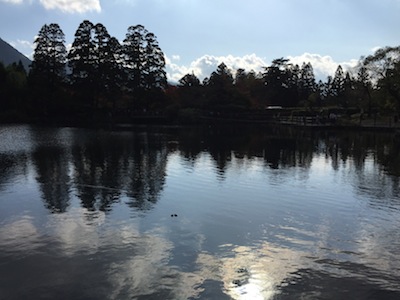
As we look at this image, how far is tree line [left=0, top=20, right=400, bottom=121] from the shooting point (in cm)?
5666

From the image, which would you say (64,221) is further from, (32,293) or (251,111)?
(251,111)

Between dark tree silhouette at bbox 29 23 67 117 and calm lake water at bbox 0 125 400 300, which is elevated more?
dark tree silhouette at bbox 29 23 67 117

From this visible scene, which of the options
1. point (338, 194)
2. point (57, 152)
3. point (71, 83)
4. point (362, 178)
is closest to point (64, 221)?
point (338, 194)

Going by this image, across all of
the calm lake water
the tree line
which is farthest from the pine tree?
the calm lake water

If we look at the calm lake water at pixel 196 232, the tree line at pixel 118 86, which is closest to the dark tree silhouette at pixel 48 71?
the tree line at pixel 118 86

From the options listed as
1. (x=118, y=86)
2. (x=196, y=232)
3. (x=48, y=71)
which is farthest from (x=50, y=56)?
(x=196, y=232)

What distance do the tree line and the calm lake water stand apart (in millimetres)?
39740

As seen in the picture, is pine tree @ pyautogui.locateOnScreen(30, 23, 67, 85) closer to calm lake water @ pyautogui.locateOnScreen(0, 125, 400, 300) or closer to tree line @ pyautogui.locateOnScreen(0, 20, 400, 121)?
tree line @ pyautogui.locateOnScreen(0, 20, 400, 121)

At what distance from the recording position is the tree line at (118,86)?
56.7m

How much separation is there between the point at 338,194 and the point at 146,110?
2340 inches

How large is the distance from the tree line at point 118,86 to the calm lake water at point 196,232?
39.7 meters

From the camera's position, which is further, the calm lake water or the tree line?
the tree line

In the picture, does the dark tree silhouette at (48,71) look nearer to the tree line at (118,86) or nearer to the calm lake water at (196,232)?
the tree line at (118,86)

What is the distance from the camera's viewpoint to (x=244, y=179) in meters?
16.5
